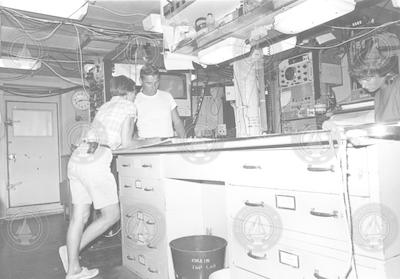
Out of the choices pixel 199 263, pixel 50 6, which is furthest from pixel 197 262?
pixel 50 6

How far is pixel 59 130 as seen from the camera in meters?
A: 5.83

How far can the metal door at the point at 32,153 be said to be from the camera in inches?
214

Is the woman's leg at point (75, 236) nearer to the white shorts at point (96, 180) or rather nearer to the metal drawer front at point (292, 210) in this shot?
the white shorts at point (96, 180)

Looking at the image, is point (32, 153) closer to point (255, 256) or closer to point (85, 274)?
point (85, 274)

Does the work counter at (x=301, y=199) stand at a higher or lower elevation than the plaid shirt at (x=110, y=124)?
lower

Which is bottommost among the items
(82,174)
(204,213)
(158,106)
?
(204,213)

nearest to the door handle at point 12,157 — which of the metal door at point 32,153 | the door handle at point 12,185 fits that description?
the metal door at point 32,153

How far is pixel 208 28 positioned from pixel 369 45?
6.19 feet

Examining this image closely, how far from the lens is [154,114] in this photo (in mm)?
3061

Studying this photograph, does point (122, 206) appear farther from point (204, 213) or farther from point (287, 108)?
point (287, 108)

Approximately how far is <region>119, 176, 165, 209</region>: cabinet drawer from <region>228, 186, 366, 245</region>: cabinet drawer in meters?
0.68

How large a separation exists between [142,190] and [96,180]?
31cm

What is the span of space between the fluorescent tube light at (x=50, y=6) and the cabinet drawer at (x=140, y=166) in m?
1.13

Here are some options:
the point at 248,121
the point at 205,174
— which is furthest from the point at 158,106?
the point at 205,174
